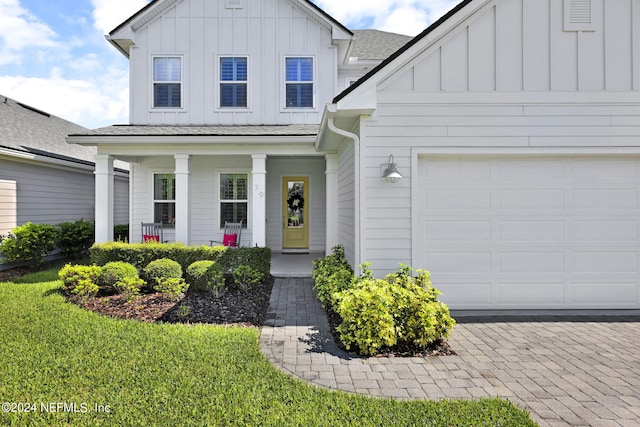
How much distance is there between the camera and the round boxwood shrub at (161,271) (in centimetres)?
668

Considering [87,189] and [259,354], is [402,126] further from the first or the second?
[87,189]

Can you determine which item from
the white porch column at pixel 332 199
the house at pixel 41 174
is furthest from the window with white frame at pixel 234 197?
the house at pixel 41 174

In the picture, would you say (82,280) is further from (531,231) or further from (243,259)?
(531,231)

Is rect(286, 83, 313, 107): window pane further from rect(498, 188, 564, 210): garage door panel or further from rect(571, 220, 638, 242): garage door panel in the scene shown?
rect(571, 220, 638, 242): garage door panel

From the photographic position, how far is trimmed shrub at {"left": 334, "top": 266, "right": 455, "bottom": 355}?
410 centimetres

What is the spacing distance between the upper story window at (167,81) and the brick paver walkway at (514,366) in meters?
7.76

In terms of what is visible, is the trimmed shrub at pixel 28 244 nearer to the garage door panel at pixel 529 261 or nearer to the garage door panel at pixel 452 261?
the garage door panel at pixel 452 261

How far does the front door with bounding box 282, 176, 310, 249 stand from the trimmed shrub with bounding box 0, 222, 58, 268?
6.51m

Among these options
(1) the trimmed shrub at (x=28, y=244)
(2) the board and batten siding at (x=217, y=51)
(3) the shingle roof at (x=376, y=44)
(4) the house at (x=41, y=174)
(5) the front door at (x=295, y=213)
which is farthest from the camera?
(3) the shingle roof at (x=376, y=44)

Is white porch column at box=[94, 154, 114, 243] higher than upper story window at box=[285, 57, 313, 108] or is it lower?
lower

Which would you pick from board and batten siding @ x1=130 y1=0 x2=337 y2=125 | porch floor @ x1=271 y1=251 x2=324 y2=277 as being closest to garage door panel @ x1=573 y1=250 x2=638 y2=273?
porch floor @ x1=271 y1=251 x2=324 y2=277

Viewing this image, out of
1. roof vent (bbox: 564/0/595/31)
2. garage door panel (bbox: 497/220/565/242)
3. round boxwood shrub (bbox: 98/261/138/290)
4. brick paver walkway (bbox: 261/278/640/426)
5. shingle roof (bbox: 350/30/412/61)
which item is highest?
shingle roof (bbox: 350/30/412/61)

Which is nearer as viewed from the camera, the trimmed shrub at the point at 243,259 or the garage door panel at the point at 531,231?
the garage door panel at the point at 531,231

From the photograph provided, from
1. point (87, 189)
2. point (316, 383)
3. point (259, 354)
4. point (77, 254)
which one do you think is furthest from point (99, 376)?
point (87, 189)
